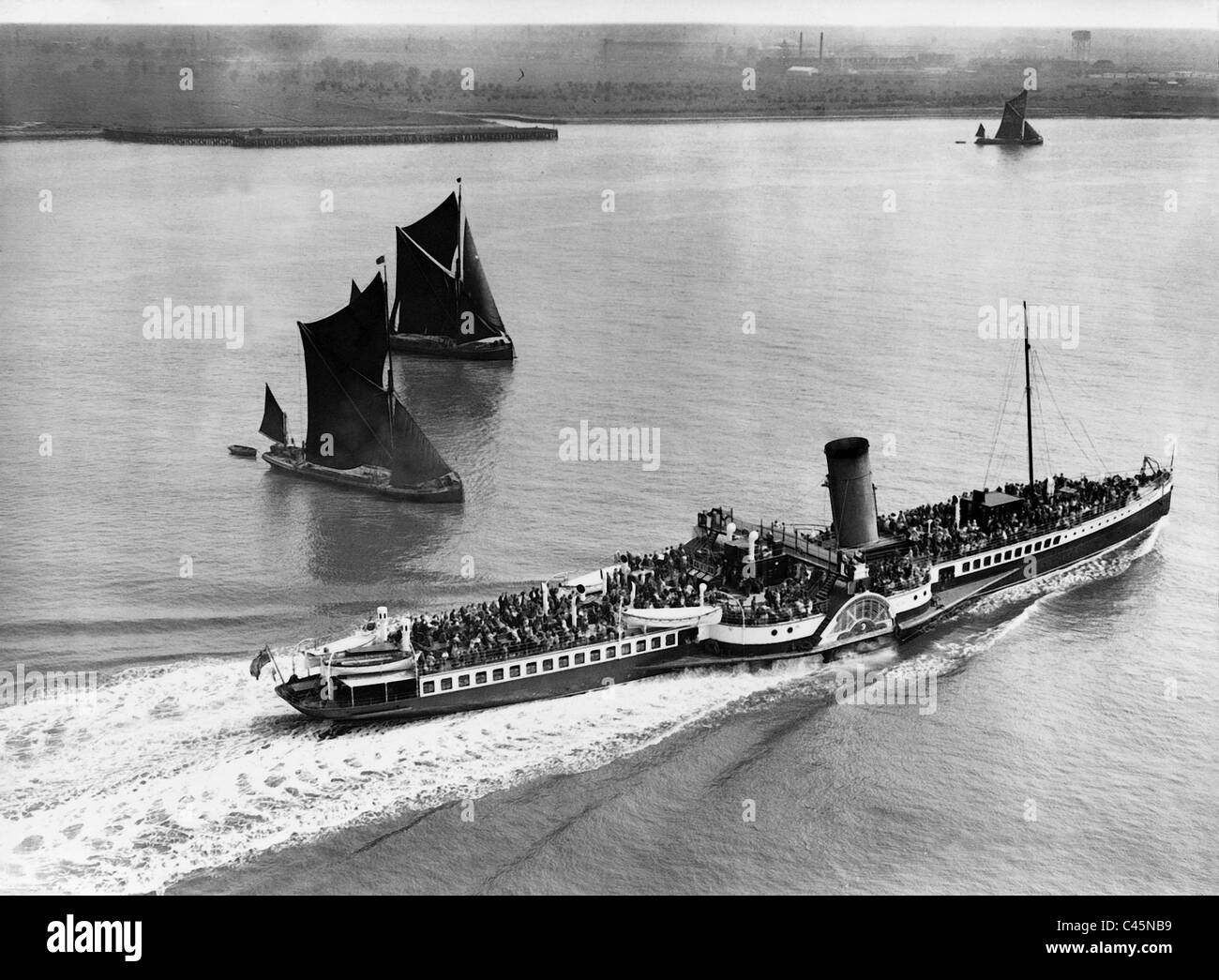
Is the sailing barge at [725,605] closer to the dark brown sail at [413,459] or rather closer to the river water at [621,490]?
the river water at [621,490]

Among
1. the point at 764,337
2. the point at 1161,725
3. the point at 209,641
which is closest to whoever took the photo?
the point at 1161,725

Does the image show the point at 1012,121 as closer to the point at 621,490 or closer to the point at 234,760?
the point at 621,490

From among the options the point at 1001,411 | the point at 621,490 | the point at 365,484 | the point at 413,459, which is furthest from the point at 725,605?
the point at 1001,411

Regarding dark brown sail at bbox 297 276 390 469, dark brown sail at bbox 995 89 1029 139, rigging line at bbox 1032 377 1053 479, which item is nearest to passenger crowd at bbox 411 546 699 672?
dark brown sail at bbox 297 276 390 469

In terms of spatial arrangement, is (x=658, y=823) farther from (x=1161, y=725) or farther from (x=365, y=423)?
(x=365, y=423)

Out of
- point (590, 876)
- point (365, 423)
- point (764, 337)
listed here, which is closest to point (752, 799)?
point (590, 876)
